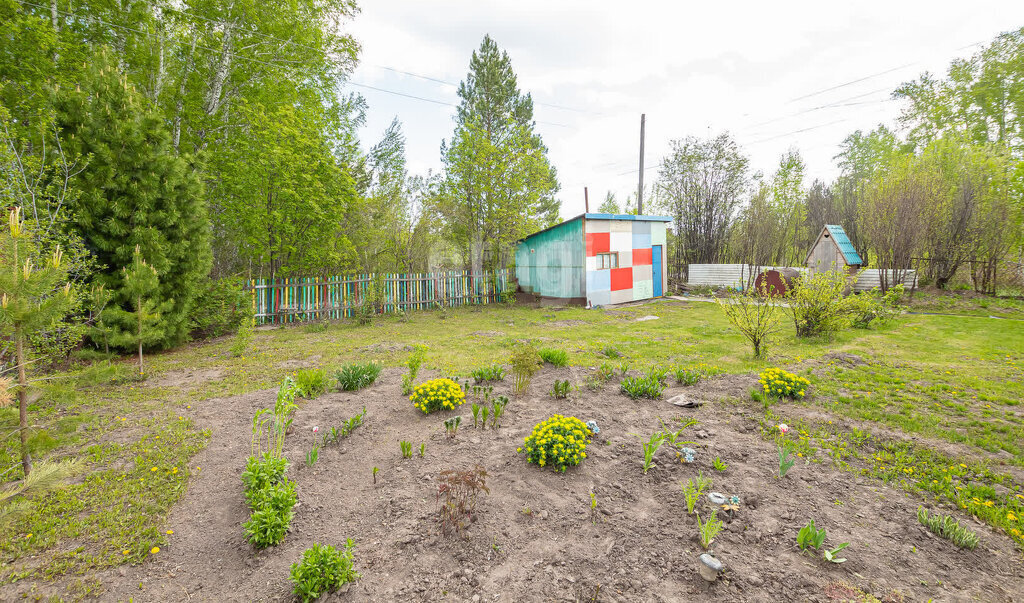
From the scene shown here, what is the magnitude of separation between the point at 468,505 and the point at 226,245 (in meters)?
13.8

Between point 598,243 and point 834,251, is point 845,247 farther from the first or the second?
point 598,243

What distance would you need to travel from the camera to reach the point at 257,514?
7.48ft

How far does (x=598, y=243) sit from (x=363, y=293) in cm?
829

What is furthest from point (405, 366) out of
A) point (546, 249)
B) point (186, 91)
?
point (186, 91)

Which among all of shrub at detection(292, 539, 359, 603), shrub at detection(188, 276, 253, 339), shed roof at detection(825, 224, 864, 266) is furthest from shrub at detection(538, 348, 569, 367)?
shed roof at detection(825, 224, 864, 266)

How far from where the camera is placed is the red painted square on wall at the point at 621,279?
14.3 m

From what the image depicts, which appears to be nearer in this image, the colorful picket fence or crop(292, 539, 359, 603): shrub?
crop(292, 539, 359, 603): shrub

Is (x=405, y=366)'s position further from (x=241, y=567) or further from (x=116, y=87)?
(x=116, y=87)

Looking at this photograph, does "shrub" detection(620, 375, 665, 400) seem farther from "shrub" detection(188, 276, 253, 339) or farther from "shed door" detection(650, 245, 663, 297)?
"shed door" detection(650, 245, 663, 297)

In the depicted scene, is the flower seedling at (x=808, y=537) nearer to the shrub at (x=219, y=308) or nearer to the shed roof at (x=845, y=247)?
the shrub at (x=219, y=308)

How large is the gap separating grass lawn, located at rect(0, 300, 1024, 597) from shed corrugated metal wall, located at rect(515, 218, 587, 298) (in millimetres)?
4452

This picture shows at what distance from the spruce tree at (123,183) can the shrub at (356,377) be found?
4369 mm

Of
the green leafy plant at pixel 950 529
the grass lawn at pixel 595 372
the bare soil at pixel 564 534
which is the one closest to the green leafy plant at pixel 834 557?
the bare soil at pixel 564 534

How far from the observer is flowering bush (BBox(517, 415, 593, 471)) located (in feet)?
9.92
